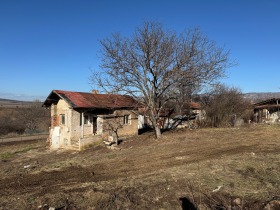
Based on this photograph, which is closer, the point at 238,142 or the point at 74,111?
the point at 238,142

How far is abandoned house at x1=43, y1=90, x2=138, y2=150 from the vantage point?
68.8 feet

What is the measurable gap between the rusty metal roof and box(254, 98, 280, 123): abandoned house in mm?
19175

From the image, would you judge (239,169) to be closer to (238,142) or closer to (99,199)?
(99,199)

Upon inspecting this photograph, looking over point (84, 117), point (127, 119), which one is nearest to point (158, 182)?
point (84, 117)

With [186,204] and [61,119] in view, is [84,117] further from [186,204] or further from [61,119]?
[186,204]

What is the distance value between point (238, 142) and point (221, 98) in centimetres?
1587

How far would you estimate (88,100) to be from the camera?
74.2 feet

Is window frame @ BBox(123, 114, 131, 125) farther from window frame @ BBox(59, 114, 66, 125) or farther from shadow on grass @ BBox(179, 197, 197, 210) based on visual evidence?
shadow on grass @ BBox(179, 197, 197, 210)

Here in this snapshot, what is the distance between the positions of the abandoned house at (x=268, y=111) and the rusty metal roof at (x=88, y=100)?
62.9 feet

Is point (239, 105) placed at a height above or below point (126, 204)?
above

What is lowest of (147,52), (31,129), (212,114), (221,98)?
(31,129)

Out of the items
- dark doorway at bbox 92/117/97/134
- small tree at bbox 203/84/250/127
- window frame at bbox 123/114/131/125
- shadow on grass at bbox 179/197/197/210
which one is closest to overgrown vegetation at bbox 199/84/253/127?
small tree at bbox 203/84/250/127

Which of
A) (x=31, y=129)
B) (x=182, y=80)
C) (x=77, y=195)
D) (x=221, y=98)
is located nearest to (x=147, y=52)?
(x=182, y=80)

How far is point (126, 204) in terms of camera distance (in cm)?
671
